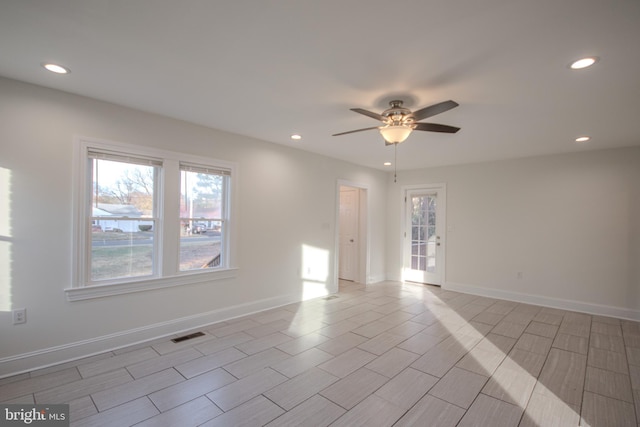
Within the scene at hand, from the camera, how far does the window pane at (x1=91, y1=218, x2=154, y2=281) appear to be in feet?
10.3

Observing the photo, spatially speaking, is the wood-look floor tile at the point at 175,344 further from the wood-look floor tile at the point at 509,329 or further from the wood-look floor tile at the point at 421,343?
the wood-look floor tile at the point at 509,329

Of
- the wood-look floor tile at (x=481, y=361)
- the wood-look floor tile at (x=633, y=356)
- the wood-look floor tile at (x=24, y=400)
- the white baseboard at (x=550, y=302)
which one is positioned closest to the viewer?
the wood-look floor tile at (x=24, y=400)

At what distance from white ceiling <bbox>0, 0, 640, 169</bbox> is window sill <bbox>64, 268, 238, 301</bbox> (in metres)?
1.90

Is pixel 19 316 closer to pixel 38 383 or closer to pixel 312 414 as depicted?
pixel 38 383

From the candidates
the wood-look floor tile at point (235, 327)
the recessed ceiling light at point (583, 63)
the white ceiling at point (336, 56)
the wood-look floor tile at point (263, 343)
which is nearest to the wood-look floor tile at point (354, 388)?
the wood-look floor tile at point (263, 343)

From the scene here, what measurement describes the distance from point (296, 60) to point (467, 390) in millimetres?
2977

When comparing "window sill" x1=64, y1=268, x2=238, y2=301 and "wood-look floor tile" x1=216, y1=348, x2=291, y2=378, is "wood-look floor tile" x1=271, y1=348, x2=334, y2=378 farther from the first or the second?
"window sill" x1=64, y1=268, x2=238, y2=301

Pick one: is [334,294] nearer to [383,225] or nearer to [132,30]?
[383,225]

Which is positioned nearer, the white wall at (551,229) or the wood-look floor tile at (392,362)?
Answer: the wood-look floor tile at (392,362)

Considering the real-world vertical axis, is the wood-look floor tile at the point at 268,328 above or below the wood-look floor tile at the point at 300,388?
above

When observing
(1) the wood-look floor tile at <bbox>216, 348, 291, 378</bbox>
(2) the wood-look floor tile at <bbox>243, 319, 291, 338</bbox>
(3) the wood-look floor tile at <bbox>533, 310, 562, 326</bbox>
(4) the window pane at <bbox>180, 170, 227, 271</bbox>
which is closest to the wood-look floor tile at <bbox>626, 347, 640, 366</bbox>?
(3) the wood-look floor tile at <bbox>533, 310, 562, 326</bbox>

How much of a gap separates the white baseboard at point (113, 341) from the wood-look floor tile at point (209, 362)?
2.69ft

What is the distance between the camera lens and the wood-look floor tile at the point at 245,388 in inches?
91.3

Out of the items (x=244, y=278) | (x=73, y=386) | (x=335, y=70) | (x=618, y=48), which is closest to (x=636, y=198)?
(x=618, y=48)
